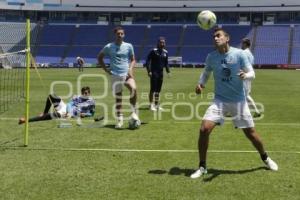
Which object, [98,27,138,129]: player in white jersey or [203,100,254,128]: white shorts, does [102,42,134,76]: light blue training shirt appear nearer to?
[98,27,138,129]: player in white jersey

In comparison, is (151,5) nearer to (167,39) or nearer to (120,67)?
(167,39)

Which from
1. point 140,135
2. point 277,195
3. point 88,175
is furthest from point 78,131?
point 277,195

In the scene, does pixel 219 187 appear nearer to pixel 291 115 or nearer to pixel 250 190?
pixel 250 190

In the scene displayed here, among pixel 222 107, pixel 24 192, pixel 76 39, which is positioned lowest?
pixel 24 192

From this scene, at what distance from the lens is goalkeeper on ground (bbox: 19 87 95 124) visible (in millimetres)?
13726

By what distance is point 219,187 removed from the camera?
6.85 metres

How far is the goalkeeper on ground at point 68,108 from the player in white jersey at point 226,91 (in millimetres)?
6871

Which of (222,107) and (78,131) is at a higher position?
(222,107)

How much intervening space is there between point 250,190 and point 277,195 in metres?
0.38

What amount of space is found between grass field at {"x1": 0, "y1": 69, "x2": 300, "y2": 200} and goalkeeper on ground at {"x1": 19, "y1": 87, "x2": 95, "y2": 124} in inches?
15.9

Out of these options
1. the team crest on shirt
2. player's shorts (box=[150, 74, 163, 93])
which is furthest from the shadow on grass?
player's shorts (box=[150, 74, 163, 93])

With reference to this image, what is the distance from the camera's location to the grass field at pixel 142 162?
6.63 metres

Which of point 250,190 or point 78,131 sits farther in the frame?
point 78,131

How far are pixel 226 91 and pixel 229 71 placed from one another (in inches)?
12.6
